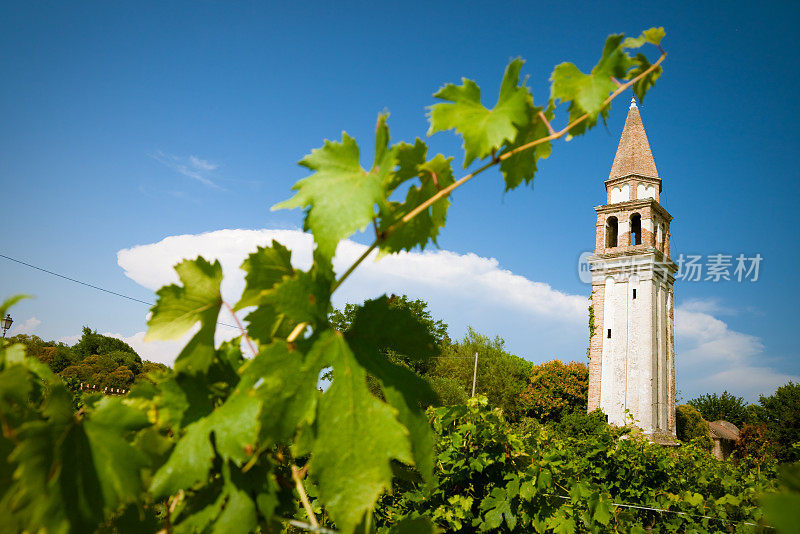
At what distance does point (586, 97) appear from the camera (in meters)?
0.66

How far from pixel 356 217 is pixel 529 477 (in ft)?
8.89

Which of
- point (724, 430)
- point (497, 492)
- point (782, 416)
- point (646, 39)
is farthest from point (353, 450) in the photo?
point (724, 430)

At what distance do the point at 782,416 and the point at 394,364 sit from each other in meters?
35.7

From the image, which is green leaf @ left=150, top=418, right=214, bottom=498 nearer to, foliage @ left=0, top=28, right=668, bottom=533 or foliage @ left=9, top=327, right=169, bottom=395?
foliage @ left=0, top=28, right=668, bottom=533

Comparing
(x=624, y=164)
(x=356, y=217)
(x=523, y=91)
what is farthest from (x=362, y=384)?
(x=624, y=164)

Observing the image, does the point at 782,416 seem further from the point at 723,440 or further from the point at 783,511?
the point at 783,511

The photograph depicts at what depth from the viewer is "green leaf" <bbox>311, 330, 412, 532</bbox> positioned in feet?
1.65

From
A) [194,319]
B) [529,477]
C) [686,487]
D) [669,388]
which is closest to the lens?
[194,319]

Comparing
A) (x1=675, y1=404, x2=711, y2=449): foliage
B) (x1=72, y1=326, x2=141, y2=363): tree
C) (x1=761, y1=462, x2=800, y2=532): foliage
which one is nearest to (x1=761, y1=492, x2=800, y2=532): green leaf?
(x1=761, y1=462, x2=800, y2=532): foliage

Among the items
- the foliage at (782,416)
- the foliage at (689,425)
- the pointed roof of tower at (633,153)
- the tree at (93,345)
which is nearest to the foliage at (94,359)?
the tree at (93,345)

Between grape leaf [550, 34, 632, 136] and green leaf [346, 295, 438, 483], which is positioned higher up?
grape leaf [550, 34, 632, 136]

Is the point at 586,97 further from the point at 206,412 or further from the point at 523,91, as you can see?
the point at 206,412

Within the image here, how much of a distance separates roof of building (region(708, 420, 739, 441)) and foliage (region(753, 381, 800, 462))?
1.97 m

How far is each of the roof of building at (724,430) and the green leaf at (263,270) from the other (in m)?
36.5
